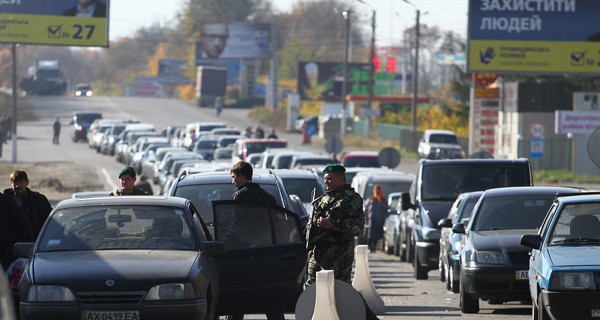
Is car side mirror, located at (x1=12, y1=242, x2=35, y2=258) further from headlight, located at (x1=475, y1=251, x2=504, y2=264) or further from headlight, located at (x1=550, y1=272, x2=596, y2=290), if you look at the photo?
headlight, located at (x1=475, y1=251, x2=504, y2=264)

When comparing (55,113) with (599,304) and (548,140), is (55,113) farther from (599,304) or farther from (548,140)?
(599,304)

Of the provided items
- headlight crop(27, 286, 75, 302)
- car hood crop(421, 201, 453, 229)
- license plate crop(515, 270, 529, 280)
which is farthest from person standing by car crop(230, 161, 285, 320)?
car hood crop(421, 201, 453, 229)

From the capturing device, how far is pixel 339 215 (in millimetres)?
9945

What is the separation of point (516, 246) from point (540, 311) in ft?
9.02

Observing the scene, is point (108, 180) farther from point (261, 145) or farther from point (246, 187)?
point (246, 187)

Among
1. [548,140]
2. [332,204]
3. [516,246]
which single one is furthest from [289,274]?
[548,140]

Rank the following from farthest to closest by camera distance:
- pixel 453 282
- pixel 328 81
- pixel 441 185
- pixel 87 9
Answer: pixel 328 81 < pixel 87 9 < pixel 441 185 < pixel 453 282

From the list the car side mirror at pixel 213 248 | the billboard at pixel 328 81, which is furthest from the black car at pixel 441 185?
the billboard at pixel 328 81

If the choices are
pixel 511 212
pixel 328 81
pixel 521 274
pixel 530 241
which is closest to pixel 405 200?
pixel 511 212

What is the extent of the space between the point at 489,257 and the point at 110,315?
5.33m

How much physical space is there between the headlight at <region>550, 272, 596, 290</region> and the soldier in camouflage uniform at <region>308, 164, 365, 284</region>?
1.66m

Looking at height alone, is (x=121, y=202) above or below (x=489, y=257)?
above

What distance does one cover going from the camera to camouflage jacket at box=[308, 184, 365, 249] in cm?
991

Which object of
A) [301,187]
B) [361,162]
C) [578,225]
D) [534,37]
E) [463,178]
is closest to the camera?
[578,225]
